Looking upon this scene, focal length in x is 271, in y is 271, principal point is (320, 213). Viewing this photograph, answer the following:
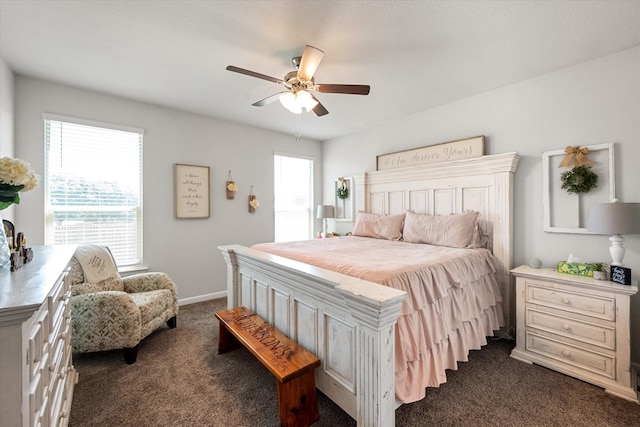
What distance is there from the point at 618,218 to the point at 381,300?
209 cm

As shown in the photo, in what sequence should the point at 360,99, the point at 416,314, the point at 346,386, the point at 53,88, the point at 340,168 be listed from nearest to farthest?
the point at 346,386
the point at 416,314
the point at 53,88
the point at 360,99
the point at 340,168

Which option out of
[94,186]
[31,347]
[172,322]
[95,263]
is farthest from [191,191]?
[31,347]

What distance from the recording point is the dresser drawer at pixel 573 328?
200 cm

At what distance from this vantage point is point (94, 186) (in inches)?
122

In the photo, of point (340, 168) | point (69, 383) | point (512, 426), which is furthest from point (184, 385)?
point (340, 168)

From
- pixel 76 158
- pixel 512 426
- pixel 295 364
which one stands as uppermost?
pixel 76 158

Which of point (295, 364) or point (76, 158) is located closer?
point (295, 364)

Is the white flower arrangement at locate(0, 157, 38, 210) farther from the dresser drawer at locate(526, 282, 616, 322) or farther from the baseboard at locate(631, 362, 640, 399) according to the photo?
the baseboard at locate(631, 362, 640, 399)

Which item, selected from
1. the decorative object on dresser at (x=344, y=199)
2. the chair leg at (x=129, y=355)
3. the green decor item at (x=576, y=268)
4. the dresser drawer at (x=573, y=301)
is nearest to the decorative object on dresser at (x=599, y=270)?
the green decor item at (x=576, y=268)

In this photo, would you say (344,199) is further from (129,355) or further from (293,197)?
(129,355)

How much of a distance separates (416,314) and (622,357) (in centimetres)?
162

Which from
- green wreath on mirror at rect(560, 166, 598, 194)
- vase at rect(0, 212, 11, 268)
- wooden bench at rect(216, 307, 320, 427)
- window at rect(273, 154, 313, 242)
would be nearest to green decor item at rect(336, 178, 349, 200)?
window at rect(273, 154, 313, 242)

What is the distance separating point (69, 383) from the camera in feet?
5.79

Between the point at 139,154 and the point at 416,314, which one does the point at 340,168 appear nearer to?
the point at 139,154
